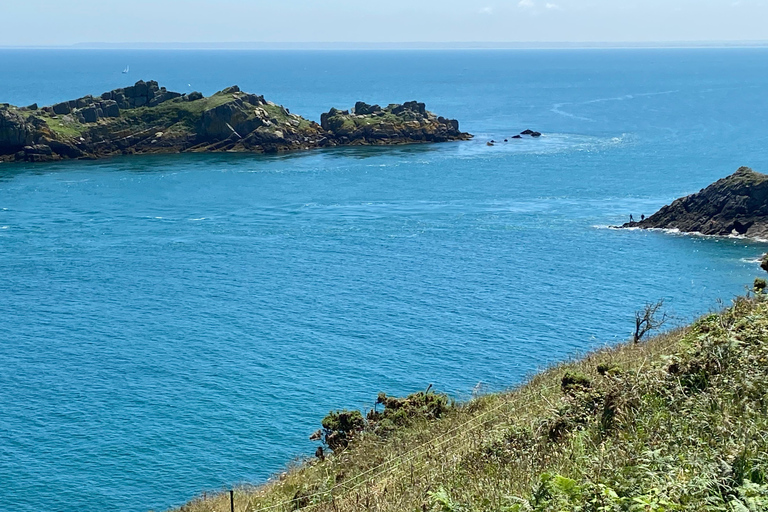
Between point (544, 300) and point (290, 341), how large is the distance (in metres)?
17.4

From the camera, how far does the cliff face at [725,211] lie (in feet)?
236

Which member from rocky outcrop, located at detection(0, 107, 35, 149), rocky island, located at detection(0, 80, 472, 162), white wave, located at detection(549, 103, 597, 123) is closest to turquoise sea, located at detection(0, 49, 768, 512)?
rocky outcrop, located at detection(0, 107, 35, 149)

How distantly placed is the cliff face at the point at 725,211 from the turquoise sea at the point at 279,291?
8.63 ft

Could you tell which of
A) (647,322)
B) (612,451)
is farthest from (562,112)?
(612,451)

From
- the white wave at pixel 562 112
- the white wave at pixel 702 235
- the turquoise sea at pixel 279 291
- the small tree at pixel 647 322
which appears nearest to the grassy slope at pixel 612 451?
the small tree at pixel 647 322

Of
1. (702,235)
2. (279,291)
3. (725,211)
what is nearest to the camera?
(279,291)

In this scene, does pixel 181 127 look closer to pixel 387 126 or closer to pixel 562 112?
pixel 387 126

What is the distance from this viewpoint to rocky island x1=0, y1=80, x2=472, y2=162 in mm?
120188

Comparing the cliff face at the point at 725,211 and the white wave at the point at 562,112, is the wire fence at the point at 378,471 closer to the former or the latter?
the cliff face at the point at 725,211

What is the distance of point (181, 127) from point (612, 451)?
409 feet

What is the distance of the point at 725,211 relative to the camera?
7394 centimetres

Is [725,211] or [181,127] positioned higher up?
[181,127]

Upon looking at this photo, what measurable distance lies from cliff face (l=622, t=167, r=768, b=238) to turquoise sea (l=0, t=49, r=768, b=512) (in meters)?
2.63

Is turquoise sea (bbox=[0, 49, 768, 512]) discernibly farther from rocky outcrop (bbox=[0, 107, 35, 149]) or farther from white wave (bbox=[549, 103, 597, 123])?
white wave (bbox=[549, 103, 597, 123])
